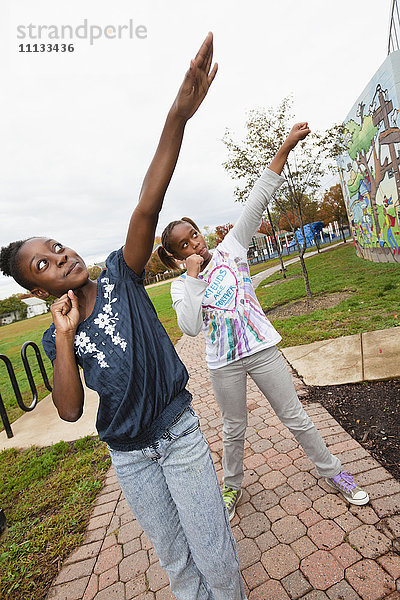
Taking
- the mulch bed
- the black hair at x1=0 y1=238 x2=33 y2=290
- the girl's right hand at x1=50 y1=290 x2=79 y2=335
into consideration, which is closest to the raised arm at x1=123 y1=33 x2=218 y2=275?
the girl's right hand at x1=50 y1=290 x2=79 y2=335

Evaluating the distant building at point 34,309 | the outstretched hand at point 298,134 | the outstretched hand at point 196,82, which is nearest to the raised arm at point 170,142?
the outstretched hand at point 196,82

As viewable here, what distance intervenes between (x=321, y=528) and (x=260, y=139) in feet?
26.9

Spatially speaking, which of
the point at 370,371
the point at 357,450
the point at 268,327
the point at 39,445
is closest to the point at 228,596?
the point at 268,327

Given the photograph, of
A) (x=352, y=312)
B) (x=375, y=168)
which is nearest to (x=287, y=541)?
(x=352, y=312)

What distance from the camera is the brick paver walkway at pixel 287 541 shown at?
191cm

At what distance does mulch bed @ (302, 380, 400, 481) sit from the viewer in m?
2.78

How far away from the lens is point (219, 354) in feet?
7.37

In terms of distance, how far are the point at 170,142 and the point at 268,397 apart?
5.53 feet

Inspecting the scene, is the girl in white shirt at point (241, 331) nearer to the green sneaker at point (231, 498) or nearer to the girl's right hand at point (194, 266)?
the girl's right hand at point (194, 266)

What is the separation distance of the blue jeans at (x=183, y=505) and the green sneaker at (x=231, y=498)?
956 mm

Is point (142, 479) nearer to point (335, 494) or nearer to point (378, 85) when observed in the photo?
point (335, 494)

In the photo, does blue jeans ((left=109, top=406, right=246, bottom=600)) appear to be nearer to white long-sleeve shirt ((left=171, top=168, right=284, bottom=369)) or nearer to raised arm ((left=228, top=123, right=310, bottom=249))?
white long-sleeve shirt ((left=171, top=168, right=284, bottom=369))

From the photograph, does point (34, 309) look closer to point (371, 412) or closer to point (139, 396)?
point (371, 412)

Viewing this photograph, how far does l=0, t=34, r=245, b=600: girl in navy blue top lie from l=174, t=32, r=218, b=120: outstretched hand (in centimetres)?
41
